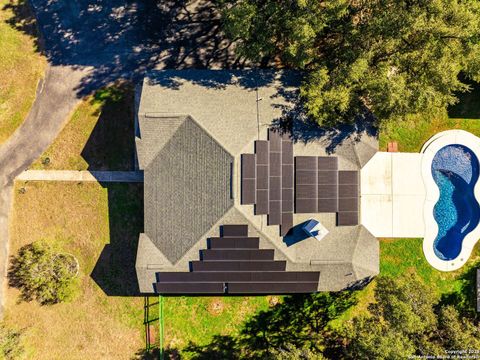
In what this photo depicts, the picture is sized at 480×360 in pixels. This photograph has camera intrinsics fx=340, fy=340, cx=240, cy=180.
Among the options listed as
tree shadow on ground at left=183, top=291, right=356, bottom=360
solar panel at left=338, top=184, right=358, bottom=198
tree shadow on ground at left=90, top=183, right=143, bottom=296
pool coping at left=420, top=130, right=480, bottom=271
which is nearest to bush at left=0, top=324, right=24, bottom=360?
tree shadow on ground at left=90, top=183, right=143, bottom=296

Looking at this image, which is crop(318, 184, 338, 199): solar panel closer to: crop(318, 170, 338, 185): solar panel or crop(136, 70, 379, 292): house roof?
crop(318, 170, 338, 185): solar panel

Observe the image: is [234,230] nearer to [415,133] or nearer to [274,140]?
[274,140]

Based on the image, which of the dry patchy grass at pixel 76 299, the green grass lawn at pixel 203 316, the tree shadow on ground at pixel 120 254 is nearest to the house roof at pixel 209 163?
the tree shadow on ground at pixel 120 254

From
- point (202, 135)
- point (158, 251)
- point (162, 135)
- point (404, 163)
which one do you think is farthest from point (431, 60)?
point (158, 251)

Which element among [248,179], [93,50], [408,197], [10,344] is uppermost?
[93,50]

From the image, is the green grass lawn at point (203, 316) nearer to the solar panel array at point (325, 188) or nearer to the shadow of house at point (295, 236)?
the shadow of house at point (295, 236)

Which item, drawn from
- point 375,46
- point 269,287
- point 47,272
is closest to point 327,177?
point 269,287
